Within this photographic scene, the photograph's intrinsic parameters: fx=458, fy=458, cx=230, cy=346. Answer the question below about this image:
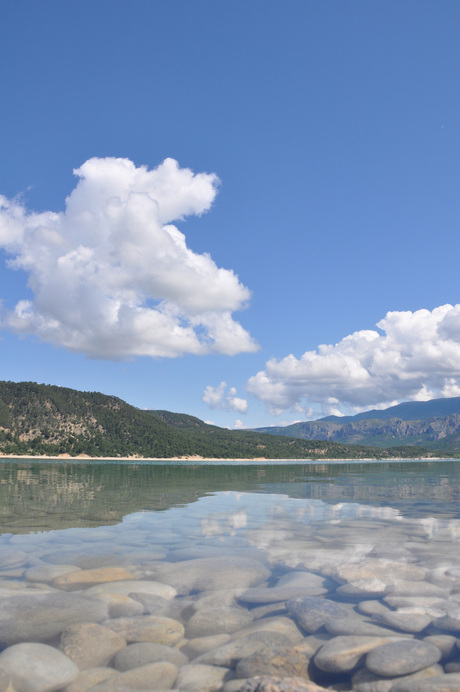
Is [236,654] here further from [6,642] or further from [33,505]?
[33,505]

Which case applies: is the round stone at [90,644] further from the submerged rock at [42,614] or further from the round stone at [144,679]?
the round stone at [144,679]

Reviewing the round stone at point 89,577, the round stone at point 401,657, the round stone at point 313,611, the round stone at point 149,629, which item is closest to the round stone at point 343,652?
the round stone at point 401,657

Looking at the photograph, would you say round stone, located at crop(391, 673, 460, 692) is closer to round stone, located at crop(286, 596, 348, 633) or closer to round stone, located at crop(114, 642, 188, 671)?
round stone, located at crop(286, 596, 348, 633)

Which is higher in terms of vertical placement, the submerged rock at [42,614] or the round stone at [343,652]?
the round stone at [343,652]

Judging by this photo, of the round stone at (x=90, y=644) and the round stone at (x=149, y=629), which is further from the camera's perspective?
the round stone at (x=149, y=629)

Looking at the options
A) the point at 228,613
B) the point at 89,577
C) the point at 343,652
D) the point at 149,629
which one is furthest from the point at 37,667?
the point at 89,577

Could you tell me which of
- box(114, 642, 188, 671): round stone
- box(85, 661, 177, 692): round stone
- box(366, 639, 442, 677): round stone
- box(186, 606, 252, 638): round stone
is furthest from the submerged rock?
box(366, 639, 442, 677): round stone

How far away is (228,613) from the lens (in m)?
11.3

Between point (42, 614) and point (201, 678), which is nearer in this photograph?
point (201, 678)

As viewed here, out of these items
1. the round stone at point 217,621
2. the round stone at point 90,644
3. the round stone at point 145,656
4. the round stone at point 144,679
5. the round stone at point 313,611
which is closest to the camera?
the round stone at point 144,679

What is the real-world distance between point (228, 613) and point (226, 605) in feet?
2.01

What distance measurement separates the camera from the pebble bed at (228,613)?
26.6 feet

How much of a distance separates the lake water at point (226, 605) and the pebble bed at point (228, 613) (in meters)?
0.04

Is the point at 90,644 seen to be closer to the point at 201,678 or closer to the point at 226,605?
the point at 201,678
